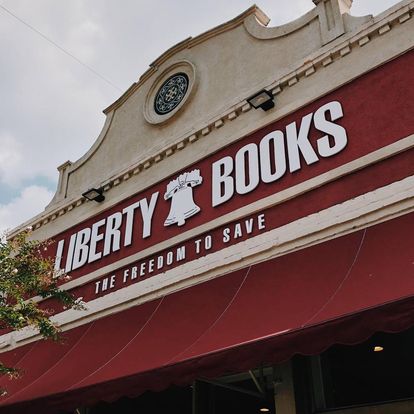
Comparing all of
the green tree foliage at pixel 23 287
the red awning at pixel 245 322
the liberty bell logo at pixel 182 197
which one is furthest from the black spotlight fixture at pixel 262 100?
the green tree foliage at pixel 23 287

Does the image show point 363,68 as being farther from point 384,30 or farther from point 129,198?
point 129,198

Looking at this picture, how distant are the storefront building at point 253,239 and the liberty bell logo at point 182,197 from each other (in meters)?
0.03

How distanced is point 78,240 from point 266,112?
5.00 meters

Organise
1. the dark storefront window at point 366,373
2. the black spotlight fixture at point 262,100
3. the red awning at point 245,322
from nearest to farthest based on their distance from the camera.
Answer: the red awning at point 245,322 → the dark storefront window at point 366,373 → the black spotlight fixture at point 262,100

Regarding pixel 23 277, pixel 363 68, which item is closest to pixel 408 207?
pixel 363 68

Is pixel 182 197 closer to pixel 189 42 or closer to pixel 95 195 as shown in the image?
pixel 95 195

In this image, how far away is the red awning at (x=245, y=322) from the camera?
5.10 meters

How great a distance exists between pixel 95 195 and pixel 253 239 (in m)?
4.49

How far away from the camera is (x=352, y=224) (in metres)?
6.82

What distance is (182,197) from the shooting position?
9383 millimetres

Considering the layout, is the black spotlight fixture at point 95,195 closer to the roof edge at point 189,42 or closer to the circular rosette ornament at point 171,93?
the circular rosette ornament at point 171,93

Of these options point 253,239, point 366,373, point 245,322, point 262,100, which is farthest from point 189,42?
point 366,373

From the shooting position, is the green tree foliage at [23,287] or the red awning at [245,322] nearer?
the red awning at [245,322]

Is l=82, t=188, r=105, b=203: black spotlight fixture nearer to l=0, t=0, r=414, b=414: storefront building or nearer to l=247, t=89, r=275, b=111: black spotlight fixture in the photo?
l=0, t=0, r=414, b=414: storefront building
